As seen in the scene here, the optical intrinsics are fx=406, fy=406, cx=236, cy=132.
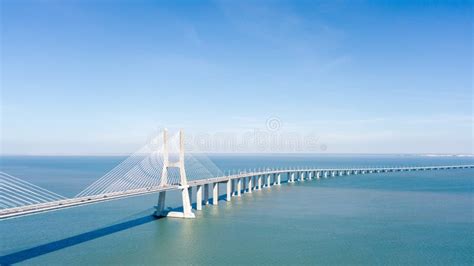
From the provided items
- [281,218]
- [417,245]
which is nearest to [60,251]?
[281,218]

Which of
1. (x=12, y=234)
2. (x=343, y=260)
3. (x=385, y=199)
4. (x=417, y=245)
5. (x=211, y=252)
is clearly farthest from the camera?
(x=385, y=199)

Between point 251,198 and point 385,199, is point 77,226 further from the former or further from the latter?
point 385,199

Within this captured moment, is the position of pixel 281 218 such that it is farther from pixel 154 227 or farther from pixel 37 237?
pixel 37 237

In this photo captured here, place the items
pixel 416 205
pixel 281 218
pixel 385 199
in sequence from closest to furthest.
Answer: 1. pixel 281 218
2. pixel 416 205
3. pixel 385 199

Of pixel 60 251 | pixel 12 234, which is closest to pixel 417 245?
pixel 60 251

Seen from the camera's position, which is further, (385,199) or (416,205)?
(385,199)

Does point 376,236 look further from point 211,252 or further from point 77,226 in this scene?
point 77,226

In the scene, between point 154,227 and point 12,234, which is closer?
point 12,234

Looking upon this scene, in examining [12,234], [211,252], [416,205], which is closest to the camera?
[211,252]
